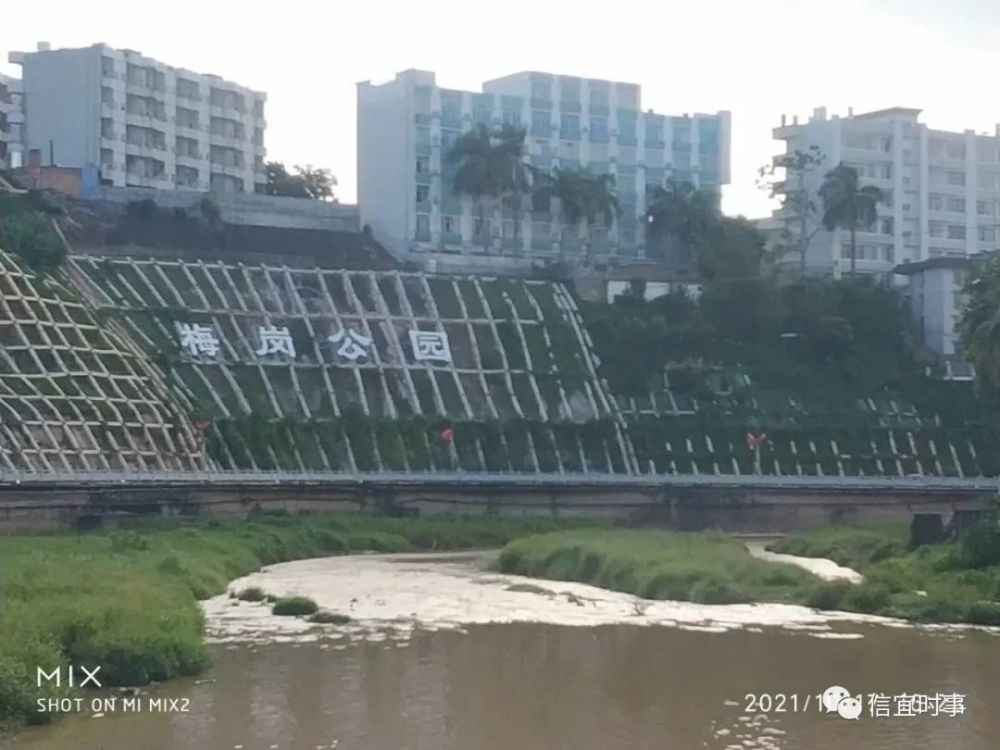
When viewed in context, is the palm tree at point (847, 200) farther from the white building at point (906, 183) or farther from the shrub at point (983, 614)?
the shrub at point (983, 614)

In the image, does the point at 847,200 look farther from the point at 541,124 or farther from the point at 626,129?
the point at 541,124

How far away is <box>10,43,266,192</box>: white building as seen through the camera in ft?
308

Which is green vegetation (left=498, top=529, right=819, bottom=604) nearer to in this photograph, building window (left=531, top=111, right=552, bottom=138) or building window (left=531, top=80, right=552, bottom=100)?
building window (left=531, top=111, right=552, bottom=138)

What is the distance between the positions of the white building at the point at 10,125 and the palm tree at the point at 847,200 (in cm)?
4360

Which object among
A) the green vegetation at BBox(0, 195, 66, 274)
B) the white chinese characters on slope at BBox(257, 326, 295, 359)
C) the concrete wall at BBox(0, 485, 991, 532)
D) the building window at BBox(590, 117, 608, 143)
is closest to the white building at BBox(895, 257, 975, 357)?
the concrete wall at BBox(0, 485, 991, 532)

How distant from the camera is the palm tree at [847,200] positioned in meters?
93.9

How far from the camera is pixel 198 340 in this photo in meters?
72.6

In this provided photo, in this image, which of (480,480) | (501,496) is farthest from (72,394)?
(501,496)

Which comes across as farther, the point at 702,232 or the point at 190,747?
the point at 702,232

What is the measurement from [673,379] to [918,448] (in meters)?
11.7

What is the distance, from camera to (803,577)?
4241cm

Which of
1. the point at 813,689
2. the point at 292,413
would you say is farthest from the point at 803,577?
the point at 292,413

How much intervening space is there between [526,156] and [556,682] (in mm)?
68612

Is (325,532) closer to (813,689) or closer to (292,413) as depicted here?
(292,413)
